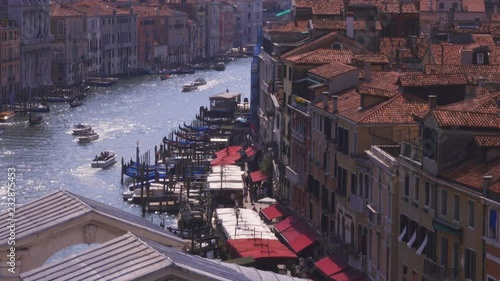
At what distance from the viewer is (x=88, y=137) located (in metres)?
38.7

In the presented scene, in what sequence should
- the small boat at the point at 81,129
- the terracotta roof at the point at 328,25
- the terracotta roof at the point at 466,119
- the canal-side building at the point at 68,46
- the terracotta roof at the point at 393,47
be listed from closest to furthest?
1. the terracotta roof at the point at 466,119
2. the terracotta roof at the point at 393,47
3. the terracotta roof at the point at 328,25
4. the small boat at the point at 81,129
5. the canal-side building at the point at 68,46

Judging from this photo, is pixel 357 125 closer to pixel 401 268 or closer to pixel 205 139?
pixel 401 268

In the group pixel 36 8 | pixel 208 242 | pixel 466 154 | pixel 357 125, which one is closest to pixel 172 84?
pixel 36 8

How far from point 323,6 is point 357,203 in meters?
12.5

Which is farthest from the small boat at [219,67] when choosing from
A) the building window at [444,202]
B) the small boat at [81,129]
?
the building window at [444,202]

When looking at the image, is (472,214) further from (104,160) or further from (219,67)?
(219,67)

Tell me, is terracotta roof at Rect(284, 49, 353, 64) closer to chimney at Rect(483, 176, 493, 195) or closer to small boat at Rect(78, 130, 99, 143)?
chimney at Rect(483, 176, 493, 195)

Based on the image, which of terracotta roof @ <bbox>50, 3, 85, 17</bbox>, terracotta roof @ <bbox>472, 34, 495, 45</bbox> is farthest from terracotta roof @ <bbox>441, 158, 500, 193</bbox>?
terracotta roof @ <bbox>50, 3, 85, 17</bbox>

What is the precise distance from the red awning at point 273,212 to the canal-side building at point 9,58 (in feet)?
95.2

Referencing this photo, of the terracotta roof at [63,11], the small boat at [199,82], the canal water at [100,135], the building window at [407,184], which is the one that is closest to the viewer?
the building window at [407,184]

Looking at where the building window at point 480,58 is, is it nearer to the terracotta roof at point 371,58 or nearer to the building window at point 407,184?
the terracotta roof at point 371,58

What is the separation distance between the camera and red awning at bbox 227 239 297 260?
19.8 meters

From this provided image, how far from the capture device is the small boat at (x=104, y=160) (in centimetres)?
3288

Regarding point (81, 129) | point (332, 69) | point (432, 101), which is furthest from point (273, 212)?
point (81, 129)
